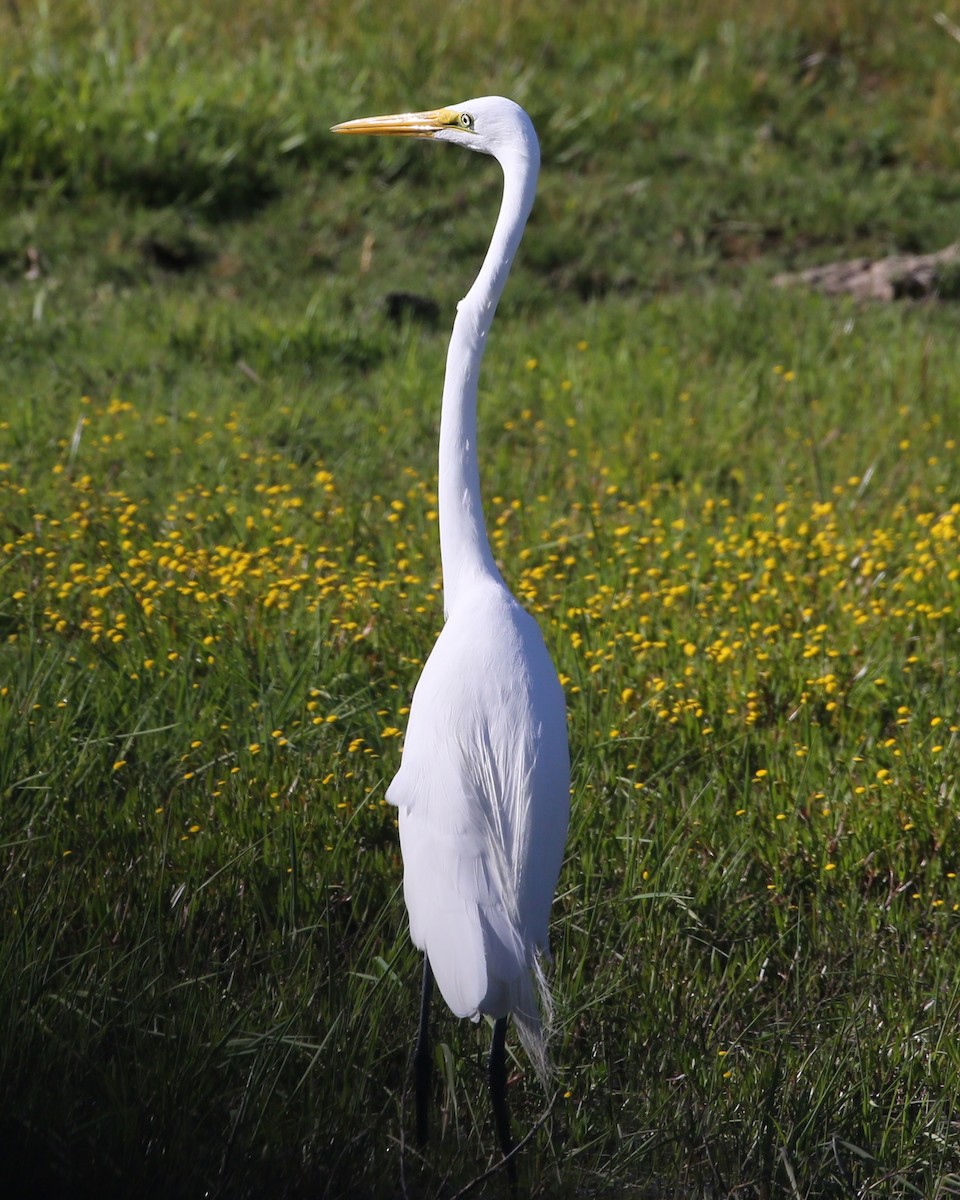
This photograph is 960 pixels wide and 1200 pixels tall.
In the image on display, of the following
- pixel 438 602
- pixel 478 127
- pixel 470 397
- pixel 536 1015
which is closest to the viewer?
pixel 536 1015

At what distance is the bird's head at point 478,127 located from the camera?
2.26 m

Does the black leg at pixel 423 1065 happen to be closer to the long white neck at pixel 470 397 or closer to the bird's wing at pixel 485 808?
the bird's wing at pixel 485 808

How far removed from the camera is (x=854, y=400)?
197 inches

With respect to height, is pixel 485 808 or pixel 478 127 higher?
pixel 478 127

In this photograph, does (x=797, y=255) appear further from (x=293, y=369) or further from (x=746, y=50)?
(x=293, y=369)

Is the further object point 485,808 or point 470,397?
point 470,397

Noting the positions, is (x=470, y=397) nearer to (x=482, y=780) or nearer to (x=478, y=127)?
(x=478, y=127)

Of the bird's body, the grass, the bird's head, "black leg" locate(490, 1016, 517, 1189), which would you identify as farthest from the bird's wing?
the bird's head

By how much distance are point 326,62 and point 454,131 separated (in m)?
5.35

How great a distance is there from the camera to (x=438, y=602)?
356 centimetres

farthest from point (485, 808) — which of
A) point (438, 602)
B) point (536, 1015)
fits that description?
point (438, 602)

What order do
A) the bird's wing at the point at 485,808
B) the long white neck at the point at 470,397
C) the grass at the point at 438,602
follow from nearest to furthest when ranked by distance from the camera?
the bird's wing at the point at 485,808, the grass at the point at 438,602, the long white neck at the point at 470,397

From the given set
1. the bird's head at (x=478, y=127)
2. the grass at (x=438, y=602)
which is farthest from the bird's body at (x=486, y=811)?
the bird's head at (x=478, y=127)

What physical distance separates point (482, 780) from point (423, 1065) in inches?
17.0
